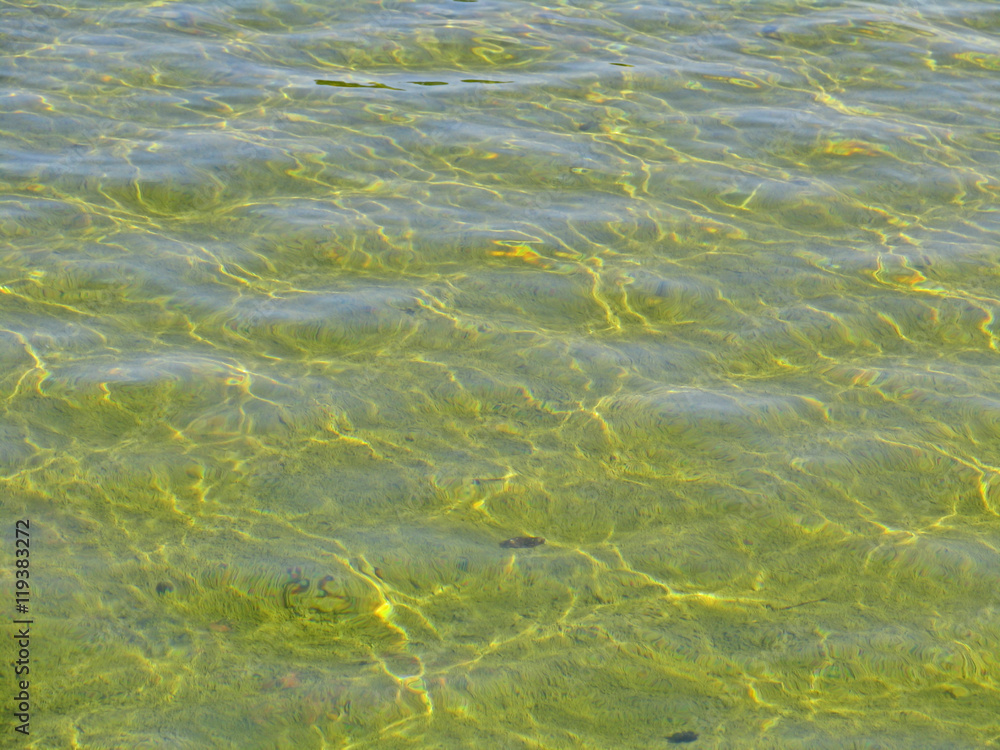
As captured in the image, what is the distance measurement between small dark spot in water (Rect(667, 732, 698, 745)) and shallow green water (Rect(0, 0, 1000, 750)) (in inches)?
0.6

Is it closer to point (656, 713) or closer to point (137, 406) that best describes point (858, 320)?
point (656, 713)

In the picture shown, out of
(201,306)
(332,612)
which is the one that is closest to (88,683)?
(332,612)

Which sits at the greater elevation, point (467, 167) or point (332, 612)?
point (467, 167)

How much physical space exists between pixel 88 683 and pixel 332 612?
78cm

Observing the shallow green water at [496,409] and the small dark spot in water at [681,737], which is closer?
the small dark spot in water at [681,737]

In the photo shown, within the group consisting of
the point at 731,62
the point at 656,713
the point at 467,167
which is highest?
the point at 731,62

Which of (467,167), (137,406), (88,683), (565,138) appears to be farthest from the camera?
(565,138)

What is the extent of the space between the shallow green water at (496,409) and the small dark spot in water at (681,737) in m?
0.02

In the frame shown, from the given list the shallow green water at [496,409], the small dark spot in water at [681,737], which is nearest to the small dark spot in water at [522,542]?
the shallow green water at [496,409]

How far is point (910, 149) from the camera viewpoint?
7.02m

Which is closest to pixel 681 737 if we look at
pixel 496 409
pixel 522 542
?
pixel 522 542

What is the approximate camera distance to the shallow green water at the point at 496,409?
3100mm

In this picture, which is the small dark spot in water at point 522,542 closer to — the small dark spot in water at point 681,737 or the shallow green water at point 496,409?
the shallow green water at point 496,409

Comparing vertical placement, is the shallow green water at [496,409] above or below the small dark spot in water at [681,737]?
above
